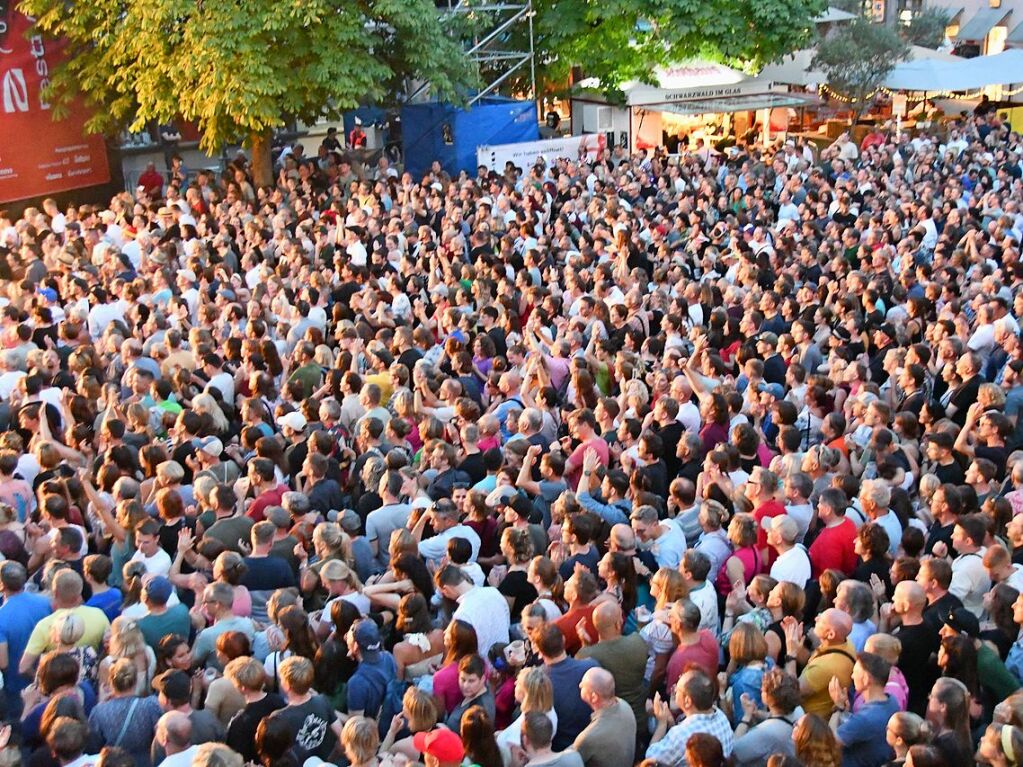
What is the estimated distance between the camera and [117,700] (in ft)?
15.2

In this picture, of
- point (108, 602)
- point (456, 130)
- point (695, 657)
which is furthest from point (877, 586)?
point (456, 130)

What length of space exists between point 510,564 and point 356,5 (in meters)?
13.1

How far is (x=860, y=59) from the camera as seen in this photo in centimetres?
2503

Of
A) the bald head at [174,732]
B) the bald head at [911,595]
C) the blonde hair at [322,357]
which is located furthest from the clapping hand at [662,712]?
the blonde hair at [322,357]

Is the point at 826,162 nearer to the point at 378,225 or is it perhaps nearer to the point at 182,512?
the point at 378,225

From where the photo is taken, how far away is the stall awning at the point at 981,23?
3944cm

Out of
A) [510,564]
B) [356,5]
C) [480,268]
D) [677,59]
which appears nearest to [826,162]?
[677,59]

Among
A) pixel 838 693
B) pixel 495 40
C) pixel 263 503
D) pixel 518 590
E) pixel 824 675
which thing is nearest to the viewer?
pixel 838 693

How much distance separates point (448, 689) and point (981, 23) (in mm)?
40915

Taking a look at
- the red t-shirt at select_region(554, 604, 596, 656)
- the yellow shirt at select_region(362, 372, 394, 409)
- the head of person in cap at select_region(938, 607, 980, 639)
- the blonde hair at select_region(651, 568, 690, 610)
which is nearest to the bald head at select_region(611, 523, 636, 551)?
the blonde hair at select_region(651, 568, 690, 610)

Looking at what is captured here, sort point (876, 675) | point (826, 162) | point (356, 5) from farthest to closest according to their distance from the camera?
point (826, 162)
point (356, 5)
point (876, 675)

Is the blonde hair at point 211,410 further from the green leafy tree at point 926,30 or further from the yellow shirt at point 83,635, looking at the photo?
the green leafy tree at point 926,30

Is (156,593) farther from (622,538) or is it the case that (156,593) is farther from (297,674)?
(622,538)

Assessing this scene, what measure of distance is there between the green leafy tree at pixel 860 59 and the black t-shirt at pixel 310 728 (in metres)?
23.4
